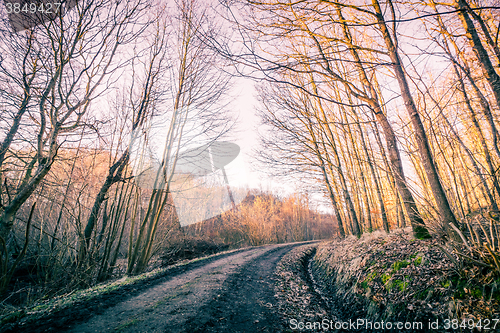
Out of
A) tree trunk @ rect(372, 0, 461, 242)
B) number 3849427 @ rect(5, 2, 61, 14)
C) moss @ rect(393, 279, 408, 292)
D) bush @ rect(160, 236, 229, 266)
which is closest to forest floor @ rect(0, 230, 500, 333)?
moss @ rect(393, 279, 408, 292)

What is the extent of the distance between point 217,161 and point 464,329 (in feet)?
24.1

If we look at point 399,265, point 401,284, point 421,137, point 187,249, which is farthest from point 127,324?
point 187,249

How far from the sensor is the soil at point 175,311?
2.47 meters

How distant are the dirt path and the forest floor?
12 millimetres

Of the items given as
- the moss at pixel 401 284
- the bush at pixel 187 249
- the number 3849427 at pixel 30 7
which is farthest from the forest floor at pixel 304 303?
the bush at pixel 187 249

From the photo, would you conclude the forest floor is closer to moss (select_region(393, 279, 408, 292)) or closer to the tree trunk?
moss (select_region(393, 279, 408, 292))

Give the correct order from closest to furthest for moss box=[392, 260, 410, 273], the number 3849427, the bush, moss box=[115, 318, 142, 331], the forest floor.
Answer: the forest floor
moss box=[115, 318, 142, 331]
moss box=[392, 260, 410, 273]
the number 3849427
the bush

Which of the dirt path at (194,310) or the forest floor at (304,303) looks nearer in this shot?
the forest floor at (304,303)

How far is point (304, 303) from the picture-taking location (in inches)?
147

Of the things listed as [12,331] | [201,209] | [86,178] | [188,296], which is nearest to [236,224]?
[201,209]

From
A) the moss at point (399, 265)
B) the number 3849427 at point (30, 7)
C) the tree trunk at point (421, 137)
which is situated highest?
the number 3849427 at point (30, 7)

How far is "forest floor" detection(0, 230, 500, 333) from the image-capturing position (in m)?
2.05

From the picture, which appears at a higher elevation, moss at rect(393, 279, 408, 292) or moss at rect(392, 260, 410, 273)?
moss at rect(392, 260, 410, 273)

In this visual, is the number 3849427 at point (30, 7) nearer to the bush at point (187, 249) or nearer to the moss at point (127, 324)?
the moss at point (127, 324)
